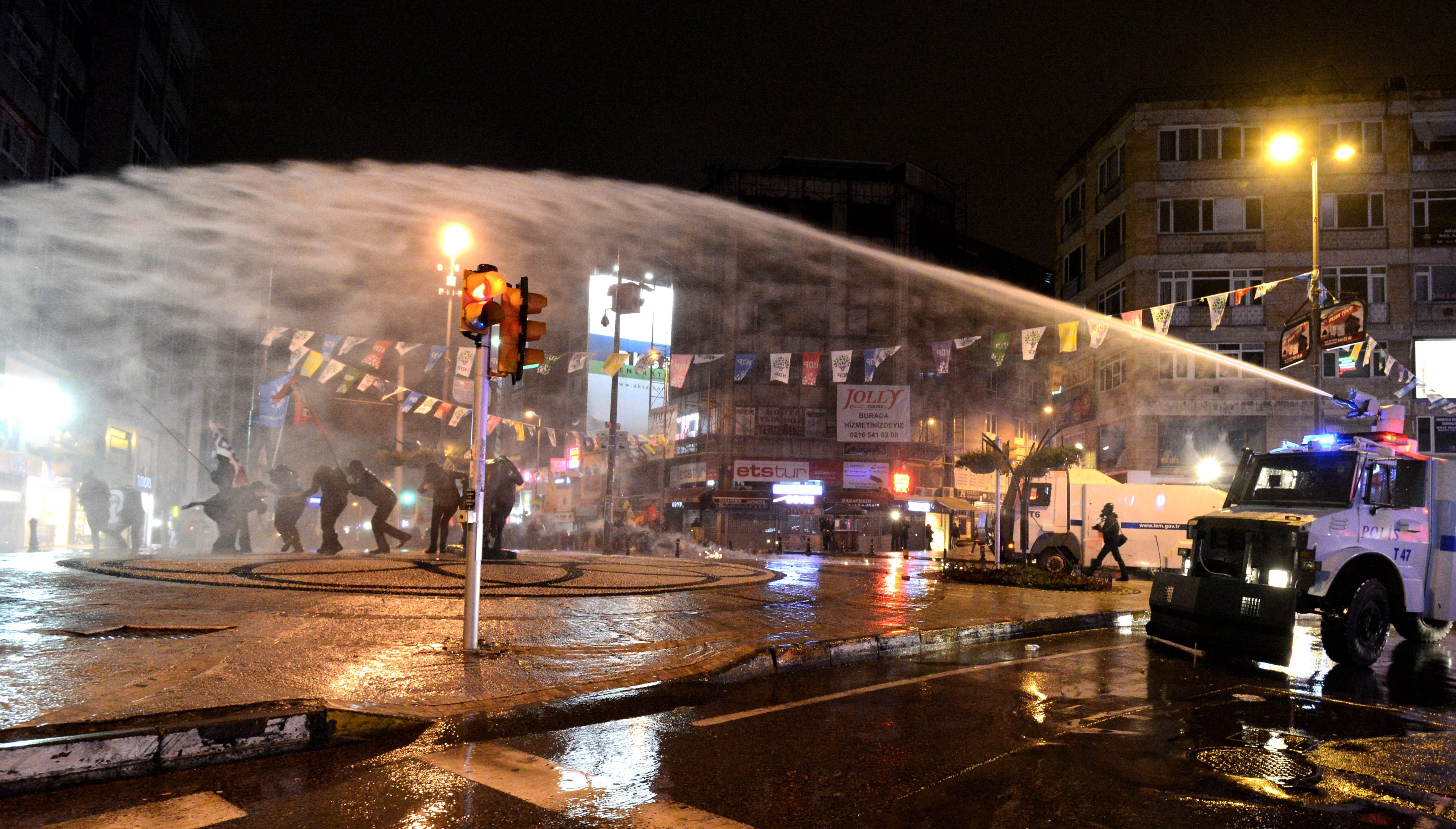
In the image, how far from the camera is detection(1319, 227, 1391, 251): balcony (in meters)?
33.9

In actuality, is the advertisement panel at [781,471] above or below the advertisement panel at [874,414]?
below

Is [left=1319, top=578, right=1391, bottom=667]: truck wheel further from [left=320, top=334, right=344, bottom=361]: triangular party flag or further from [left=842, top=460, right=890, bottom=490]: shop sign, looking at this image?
[left=842, top=460, right=890, bottom=490]: shop sign

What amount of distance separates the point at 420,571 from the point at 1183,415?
31124mm

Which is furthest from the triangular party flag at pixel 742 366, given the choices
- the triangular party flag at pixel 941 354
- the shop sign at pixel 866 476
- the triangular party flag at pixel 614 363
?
the shop sign at pixel 866 476

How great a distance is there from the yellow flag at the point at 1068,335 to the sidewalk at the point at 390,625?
5.51 metres

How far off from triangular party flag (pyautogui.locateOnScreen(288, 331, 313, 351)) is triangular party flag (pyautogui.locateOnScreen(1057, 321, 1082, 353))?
→ 16763 millimetres

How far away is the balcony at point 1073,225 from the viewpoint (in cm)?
4153

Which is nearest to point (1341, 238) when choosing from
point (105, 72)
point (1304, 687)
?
point (1304, 687)

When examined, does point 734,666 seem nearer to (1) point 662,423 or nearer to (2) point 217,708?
(2) point 217,708

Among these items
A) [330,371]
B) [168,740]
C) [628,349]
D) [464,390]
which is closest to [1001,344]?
[330,371]

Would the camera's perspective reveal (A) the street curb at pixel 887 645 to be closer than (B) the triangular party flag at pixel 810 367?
Yes

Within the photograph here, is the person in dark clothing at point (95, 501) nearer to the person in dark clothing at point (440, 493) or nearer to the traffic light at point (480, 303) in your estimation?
the person in dark clothing at point (440, 493)

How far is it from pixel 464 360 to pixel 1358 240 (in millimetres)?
33196

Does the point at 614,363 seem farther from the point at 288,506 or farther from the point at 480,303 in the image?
the point at 480,303
